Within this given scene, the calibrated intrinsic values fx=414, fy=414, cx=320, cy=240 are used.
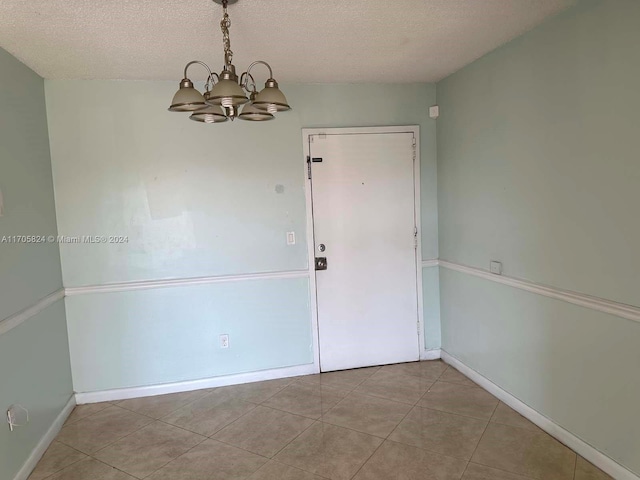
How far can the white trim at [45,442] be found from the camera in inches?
90.1

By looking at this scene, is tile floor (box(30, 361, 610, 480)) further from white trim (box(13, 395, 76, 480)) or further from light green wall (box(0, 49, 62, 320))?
light green wall (box(0, 49, 62, 320))

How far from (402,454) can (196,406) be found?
5.12 feet

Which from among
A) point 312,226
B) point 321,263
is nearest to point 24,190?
point 312,226

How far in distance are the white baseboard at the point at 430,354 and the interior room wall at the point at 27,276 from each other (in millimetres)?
2889

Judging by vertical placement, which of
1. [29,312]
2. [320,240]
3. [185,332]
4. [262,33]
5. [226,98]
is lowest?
[185,332]

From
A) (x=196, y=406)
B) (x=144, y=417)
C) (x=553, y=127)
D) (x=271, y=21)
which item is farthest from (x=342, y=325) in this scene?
(x=271, y=21)

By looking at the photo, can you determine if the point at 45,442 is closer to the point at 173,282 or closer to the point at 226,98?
the point at 173,282

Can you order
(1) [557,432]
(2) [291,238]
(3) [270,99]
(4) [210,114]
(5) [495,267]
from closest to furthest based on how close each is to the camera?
(3) [270,99], (4) [210,114], (1) [557,432], (5) [495,267], (2) [291,238]

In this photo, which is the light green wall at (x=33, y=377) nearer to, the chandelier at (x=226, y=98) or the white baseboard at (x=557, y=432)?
the chandelier at (x=226, y=98)

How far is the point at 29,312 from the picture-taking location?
2.49 m

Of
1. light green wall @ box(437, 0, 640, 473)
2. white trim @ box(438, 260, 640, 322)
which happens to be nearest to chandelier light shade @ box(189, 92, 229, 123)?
light green wall @ box(437, 0, 640, 473)

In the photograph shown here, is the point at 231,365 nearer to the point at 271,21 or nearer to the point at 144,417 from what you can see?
the point at 144,417

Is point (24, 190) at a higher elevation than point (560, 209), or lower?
higher

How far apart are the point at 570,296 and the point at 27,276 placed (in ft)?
10.4
